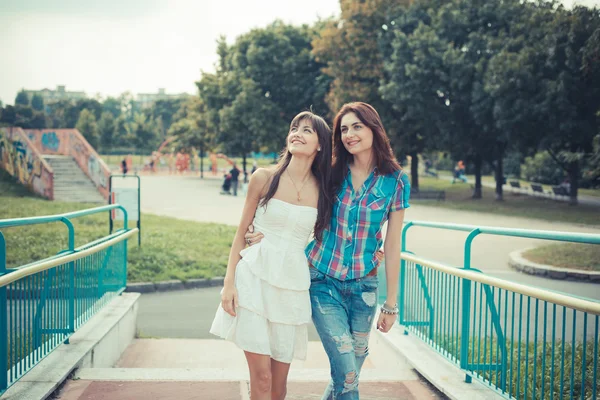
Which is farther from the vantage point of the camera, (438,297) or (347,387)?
(438,297)

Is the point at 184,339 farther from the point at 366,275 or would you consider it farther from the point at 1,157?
the point at 1,157

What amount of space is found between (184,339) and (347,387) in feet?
13.6

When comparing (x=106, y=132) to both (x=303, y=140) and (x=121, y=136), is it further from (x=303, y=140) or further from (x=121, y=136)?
(x=303, y=140)

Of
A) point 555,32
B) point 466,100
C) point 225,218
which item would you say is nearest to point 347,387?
point 225,218

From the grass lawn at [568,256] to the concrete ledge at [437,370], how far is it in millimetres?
6903

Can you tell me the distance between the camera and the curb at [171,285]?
31.0 ft

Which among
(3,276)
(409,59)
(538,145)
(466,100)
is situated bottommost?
(3,276)

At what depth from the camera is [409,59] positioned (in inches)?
1097

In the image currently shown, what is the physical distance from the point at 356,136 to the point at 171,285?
7180 millimetres

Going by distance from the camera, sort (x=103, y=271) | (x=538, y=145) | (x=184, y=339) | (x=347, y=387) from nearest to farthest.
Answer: (x=347, y=387), (x=103, y=271), (x=184, y=339), (x=538, y=145)

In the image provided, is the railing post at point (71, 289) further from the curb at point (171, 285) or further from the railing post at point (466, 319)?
the curb at point (171, 285)

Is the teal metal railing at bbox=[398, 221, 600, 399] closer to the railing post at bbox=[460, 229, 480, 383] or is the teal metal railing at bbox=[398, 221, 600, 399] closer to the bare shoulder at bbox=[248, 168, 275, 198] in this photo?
the railing post at bbox=[460, 229, 480, 383]

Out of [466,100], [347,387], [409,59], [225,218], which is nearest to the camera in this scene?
[347,387]

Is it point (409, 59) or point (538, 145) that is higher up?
point (409, 59)
